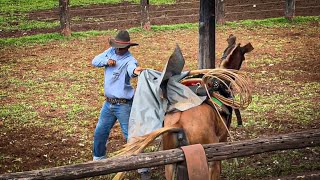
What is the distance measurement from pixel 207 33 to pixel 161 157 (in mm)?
3737

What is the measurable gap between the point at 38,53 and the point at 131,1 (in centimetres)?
779

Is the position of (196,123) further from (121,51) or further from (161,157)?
(121,51)

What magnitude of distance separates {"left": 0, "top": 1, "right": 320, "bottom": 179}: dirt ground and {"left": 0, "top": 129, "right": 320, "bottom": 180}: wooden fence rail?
667 millimetres

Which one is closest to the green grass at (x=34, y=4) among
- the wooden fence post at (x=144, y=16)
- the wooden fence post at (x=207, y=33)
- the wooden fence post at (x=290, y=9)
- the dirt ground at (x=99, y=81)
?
the wooden fence post at (x=144, y=16)

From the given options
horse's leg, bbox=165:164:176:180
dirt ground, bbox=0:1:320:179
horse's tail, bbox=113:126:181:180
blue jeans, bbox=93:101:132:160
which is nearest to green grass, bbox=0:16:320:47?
dirt ground, bbox=0:1:320:179

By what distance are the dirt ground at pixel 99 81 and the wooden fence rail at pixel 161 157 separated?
67 cm

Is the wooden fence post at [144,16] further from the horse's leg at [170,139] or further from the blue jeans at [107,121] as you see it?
the horse's leg at [170,139]

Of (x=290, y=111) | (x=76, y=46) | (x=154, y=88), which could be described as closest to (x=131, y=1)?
(x=76, y=46)

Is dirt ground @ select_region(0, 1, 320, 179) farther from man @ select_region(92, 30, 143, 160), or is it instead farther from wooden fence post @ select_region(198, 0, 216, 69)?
wooden fence post @ select_region(198, 0, 216, 69)

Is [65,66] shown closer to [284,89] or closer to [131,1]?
[284,89]

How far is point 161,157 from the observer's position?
4484mm

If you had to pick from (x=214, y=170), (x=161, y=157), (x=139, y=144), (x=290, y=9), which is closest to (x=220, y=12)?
(x=290, y=9)

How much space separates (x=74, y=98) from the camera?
10211 mm

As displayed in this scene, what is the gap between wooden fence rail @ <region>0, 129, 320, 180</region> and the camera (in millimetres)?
4242
